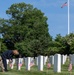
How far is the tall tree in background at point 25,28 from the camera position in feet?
300

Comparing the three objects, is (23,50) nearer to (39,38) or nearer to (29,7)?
(39,38)

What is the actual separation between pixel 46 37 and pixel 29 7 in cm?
1070

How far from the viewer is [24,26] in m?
94.8

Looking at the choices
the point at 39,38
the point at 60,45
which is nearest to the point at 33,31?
the point at 39,38

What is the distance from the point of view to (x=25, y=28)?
309ft

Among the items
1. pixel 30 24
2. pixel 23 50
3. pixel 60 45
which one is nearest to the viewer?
pixel 60 45

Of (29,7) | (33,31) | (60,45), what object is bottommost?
(60,45)

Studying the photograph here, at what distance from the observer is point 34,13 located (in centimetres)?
9912

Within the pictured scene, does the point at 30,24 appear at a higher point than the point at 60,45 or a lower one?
higher

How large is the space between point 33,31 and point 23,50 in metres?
6.94

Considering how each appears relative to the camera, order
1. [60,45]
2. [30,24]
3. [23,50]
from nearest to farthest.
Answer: [60,45], [23,50], [30,24]

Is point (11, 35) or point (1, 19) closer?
point (11, 35)

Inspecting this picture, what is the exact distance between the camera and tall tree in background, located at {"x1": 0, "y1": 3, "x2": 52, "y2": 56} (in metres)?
91.5

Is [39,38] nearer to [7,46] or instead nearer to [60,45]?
[7,46]
